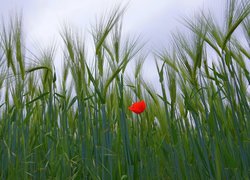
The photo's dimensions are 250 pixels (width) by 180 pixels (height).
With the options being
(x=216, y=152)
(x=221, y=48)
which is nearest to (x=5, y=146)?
(x=216, y=152)

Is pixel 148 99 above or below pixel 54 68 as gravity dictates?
below

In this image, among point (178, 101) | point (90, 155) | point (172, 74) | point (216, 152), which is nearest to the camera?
point (216, 152)

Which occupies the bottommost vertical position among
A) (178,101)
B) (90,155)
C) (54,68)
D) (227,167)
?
(227,167)

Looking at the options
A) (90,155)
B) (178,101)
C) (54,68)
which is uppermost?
(54,68)

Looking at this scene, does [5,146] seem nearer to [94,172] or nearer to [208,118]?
[94,172]

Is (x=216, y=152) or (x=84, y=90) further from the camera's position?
(x=84, y=90)

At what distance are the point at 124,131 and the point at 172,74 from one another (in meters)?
0.44

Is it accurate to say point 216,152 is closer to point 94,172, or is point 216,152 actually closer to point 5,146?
point 94,172

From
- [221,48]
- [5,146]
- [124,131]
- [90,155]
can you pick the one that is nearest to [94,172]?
[90,155]

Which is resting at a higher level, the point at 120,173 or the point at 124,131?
the point at 124,131

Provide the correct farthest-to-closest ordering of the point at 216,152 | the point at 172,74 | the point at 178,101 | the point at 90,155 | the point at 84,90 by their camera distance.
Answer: the point at 178,101
the point at 172,74
the point at 84,90
the point at 90,155
the point at 216,152

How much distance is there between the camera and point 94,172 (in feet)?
4.49

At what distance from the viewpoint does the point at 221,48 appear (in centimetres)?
→ 147

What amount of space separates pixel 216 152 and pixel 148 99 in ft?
2.35
